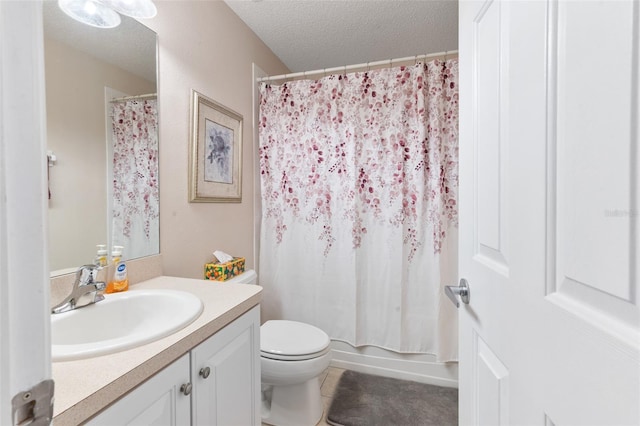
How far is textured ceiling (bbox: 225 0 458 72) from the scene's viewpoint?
1.71 m

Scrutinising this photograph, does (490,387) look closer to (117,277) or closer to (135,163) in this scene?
(117,277)

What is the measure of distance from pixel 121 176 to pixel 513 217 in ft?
4.42

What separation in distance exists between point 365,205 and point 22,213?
1749mm

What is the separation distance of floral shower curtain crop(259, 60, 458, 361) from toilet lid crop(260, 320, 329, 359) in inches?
15.0

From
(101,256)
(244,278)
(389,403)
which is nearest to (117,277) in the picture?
(101,256)

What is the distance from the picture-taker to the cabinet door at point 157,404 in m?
0.56

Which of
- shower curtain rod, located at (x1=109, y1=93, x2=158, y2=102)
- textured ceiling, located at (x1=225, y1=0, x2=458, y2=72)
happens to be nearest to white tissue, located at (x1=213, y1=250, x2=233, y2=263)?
shower curtain rod, located at (x1=109, y1=93, x2=158, y2=102)

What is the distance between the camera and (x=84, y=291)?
92 cm

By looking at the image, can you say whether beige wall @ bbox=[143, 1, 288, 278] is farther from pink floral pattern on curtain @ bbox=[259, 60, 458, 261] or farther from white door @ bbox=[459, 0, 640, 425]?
white door @ bbox=[459, 0, 640, 425]

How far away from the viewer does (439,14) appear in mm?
1785

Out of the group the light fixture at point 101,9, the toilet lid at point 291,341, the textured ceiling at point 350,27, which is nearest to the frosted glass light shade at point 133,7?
the light fixture at point 101,9

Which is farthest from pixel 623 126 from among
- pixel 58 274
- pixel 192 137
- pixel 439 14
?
pixel 439 14

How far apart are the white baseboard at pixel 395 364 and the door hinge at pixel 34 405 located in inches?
75.9

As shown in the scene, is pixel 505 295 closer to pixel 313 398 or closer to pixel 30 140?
pixel 30 140
